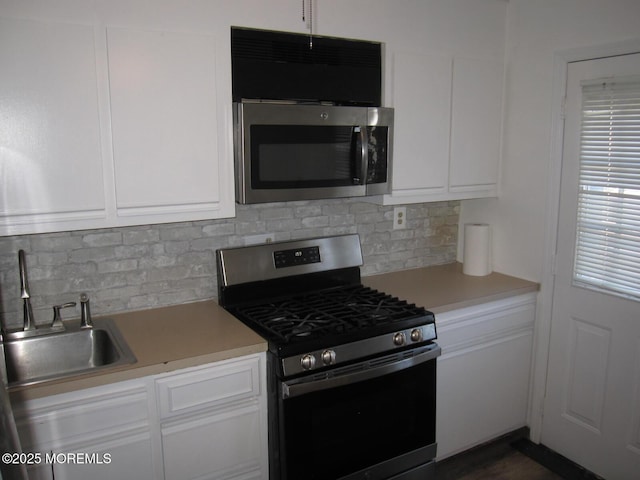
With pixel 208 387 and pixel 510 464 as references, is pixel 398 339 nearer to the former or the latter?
pixel 208 387

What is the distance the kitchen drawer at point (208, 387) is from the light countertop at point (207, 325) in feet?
0.13

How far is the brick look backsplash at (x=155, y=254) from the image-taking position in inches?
86.2

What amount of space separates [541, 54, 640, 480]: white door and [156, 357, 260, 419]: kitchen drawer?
1625mm

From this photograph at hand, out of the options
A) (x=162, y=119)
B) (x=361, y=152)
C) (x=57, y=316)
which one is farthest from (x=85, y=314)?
(x=361, y=152)

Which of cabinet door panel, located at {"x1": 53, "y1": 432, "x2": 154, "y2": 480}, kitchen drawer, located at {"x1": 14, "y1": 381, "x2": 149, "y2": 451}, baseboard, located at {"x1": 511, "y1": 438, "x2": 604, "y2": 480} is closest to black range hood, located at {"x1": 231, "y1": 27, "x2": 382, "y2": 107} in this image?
kitchen drawer, located at {"x1": 14, "y1": 381, "x2": 149, "y2": 451}

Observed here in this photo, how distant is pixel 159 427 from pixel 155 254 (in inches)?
30.6

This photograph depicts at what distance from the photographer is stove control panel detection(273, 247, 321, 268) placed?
8.57 feet

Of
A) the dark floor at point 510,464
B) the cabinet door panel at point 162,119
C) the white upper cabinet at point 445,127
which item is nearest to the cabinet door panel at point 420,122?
the white upper cabinet at point 445,127

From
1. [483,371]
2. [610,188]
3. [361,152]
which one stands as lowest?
[483,371]

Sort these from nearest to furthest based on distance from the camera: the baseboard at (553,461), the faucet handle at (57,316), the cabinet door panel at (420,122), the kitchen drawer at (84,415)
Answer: the kitchen drawer at (84,415), the faucet handle at (57,316), the cabinet door panel at (420,122), the baseboard at (553,461)

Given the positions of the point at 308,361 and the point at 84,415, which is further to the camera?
the point at 308,361

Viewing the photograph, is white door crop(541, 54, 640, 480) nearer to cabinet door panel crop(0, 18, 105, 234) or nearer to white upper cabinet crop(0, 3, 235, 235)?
white upper cabinet crop(0, 3, 235, 235)

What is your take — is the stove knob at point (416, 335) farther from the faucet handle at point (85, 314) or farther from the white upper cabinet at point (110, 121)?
the faucet handle at point (85, 314)

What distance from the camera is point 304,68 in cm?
230
